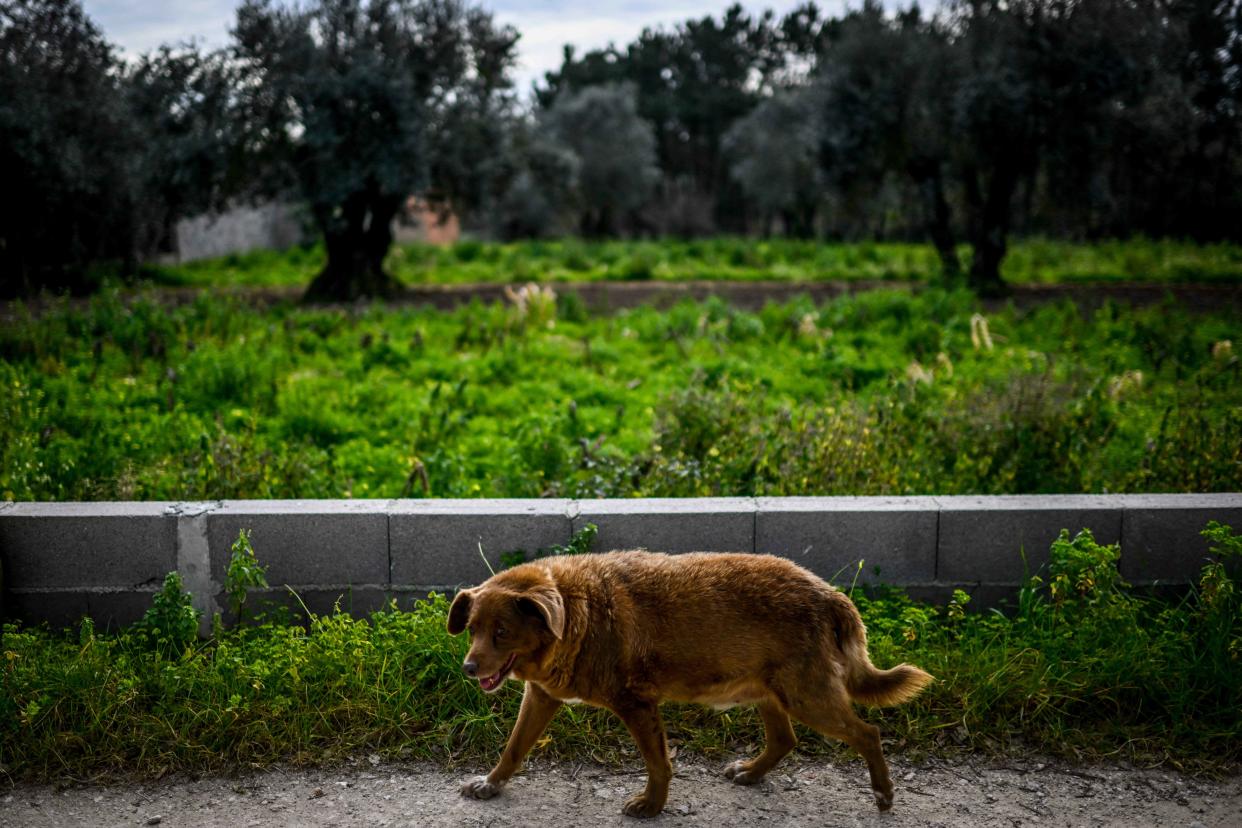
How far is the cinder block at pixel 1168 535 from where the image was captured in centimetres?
475

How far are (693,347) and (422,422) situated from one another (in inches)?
150

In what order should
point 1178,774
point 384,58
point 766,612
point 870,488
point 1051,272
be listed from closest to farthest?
point 766,612 → point 1178,774 → point 870,488 → point 384,58 → point 1051,272

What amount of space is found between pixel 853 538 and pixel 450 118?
Answer: 13236 mm

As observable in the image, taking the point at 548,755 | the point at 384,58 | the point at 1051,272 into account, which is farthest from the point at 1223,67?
the point at 548,755

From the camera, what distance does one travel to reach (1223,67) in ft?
53.8

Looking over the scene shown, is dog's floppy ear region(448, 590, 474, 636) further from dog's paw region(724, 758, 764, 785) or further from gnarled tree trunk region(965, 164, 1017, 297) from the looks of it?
gnarled tree trunk region(965, 164, 1017, 297)

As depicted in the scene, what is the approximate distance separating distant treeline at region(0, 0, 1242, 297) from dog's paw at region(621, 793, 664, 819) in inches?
498

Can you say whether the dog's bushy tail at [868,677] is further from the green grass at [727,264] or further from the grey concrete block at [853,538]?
the green grass at [727,264]

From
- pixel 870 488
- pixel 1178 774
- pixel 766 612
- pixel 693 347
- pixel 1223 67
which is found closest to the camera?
pixel 766 612

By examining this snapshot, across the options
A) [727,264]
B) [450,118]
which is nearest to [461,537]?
[450,118]

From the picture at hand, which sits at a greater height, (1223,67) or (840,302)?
(1223,67)

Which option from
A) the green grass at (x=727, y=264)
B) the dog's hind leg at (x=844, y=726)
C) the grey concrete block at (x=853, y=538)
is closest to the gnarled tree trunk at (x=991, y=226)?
the green grass at (x=727, y=264)

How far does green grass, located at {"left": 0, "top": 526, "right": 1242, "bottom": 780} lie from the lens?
3.93 m

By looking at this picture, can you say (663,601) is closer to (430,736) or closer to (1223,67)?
(430,736)
